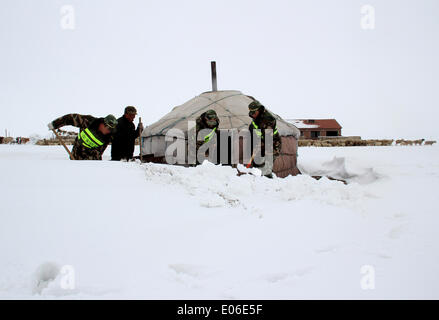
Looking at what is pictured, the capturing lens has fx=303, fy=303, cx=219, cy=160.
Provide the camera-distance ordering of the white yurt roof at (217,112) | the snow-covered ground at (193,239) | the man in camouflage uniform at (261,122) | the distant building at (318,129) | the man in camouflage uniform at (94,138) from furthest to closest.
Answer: the distant building at (318,129), the white yurt roof at (217,112), the man in camouflage uniform at (261,122), the man in camouflage uniform at (94,138), the snow-covered ground at (193,239)

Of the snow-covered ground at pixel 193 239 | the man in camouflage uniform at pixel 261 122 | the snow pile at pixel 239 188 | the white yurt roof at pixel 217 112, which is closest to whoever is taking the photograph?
the snow-covered ground at pixel 193 239

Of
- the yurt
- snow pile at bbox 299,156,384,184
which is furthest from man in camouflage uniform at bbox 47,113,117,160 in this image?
snow pile at bbox 299,156,384,184

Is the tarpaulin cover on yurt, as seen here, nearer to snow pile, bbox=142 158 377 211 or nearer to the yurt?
the yurt

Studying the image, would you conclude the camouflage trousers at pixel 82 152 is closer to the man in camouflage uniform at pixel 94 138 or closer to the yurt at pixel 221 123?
the man in camouflage uniform at pixel 94 138

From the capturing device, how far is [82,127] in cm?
Answer: 466

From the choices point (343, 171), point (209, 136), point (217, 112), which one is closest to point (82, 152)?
point (209, 136)

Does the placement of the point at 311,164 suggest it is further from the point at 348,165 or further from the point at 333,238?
the point at 333,238

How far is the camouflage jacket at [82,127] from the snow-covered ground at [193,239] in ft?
5.06

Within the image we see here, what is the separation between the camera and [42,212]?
5.91 ft

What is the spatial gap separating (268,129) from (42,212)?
131 inches

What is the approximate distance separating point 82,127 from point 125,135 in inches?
28.6

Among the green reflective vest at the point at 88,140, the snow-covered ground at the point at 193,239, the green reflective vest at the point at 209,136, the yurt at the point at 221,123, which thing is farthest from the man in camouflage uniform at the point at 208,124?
the snow-covered ground at the point at 193,239

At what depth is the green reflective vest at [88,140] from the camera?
13.8ft
